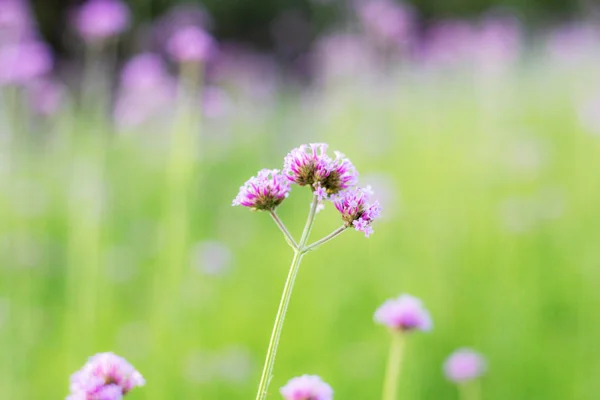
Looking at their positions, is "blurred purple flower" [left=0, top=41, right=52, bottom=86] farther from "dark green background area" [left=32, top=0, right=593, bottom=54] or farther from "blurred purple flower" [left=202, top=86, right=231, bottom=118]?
"dark green background area" [left=32, top=0, right=593, bottom=54]

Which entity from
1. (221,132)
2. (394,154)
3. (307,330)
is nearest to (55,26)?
(221,132)

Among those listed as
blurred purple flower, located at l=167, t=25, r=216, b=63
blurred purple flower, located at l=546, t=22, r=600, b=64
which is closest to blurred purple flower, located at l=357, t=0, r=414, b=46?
blurred purple flower, located at l=167, t=25, r=216, b=63

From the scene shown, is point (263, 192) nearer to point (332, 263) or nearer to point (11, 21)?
point (11, 21)

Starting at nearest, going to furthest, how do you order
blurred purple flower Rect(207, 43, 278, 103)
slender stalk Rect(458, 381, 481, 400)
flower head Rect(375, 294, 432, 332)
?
flower head Rect(375, 294, 432, 332)
slender stalk Rect(458, 381, 481, 400)
blurred purple flower Rect(207, 43, 278, 103)

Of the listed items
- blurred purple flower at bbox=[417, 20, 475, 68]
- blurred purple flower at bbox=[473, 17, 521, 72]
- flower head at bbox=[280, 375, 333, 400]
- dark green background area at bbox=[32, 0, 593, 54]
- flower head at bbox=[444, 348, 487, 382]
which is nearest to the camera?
flower head at bbox=[280, 375, 333, 400]

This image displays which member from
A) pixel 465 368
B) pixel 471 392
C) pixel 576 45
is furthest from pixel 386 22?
pixel 576 45

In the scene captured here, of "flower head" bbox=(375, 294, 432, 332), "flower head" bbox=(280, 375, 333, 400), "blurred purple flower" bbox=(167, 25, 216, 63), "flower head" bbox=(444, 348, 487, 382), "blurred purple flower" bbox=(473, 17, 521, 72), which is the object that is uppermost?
"blurred purple flower" bbox=(473, 17, 521, 72)

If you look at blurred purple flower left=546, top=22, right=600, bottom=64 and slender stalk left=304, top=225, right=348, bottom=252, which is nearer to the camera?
slender stalk left=304, top=225, right=348, bottom=252
